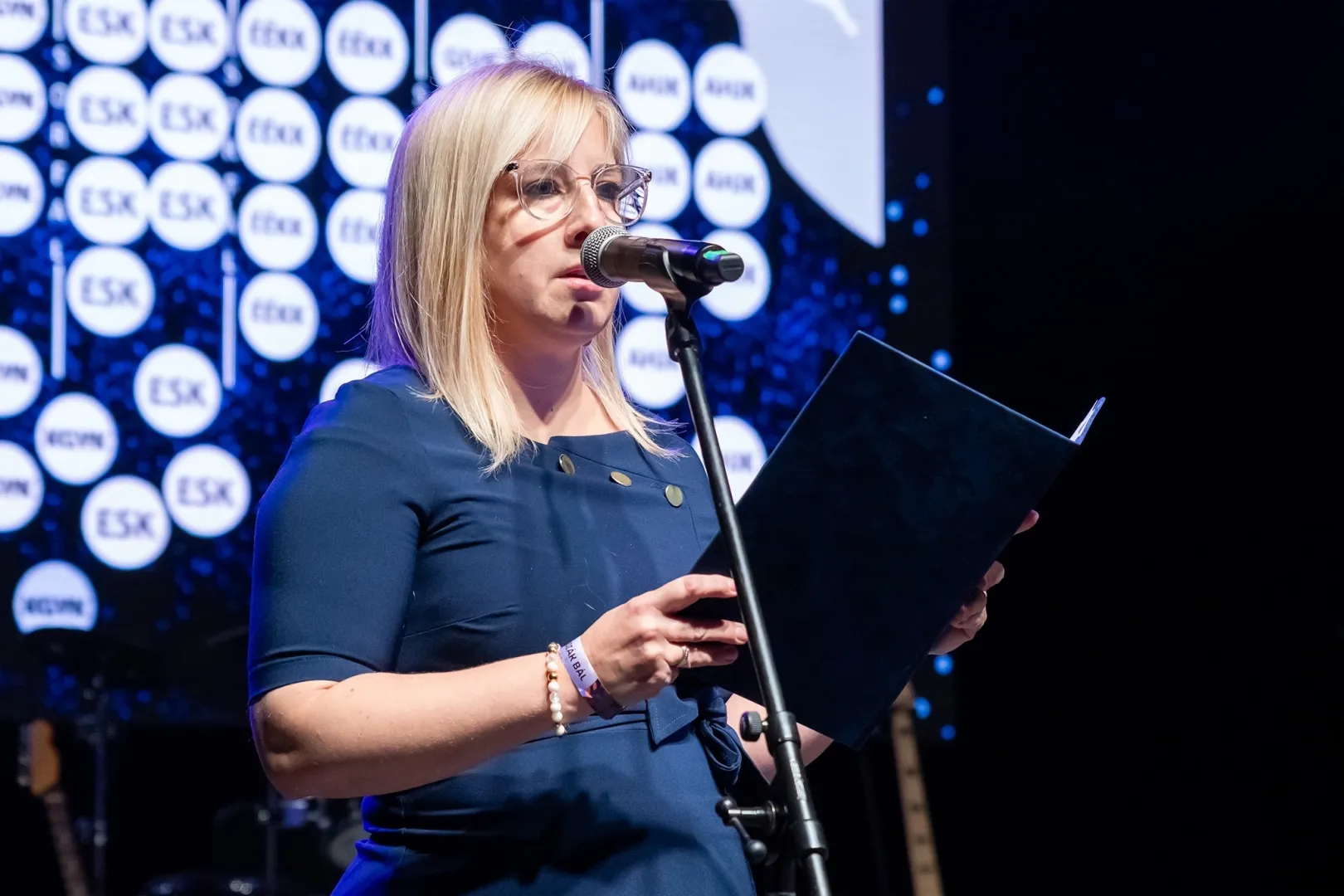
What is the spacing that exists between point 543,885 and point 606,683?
242mm

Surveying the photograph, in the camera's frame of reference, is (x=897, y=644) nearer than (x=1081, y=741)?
Yes

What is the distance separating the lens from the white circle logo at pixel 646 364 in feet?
10.9

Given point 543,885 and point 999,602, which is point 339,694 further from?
point 999,602

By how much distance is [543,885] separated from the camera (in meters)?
1.19

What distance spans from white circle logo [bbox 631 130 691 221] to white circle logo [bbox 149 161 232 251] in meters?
0.96

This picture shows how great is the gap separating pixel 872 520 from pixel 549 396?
42cm

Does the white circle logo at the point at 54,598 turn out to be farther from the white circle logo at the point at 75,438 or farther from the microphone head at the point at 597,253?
the microphone head at the point at 597,253

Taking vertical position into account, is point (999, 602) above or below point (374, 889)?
below

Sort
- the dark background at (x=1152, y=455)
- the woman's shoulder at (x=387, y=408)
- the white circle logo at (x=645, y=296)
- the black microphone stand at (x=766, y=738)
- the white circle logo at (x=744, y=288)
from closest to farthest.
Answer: the black microphone stand at (x=766, y=738) → the woman's shoulder at (x=387, y=408) → the white circle logo at (x=645, y=296) → the white circle logo at (x=744, y=288) → the dark background at (x=1152, y=455)

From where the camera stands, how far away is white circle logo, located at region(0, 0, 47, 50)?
9.84ft

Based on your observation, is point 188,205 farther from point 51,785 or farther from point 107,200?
point 51,785

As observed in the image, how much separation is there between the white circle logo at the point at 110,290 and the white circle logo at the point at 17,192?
0.42 ft

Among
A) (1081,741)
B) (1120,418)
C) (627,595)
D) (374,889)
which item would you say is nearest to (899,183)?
(1120,418)

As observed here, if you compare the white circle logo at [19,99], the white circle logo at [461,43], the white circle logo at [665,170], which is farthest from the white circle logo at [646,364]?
the white circle logo at [19,99]
